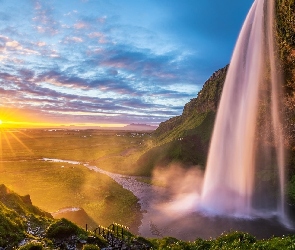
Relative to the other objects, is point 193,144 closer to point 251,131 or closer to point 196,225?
point 251,131

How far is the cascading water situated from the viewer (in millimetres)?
50750

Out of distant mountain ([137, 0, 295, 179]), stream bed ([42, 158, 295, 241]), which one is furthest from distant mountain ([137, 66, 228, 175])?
stream bed ([42, 158, 295, 241])

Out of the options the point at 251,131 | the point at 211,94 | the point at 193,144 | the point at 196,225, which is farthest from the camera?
the point at 211,94

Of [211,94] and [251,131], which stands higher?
[211,94]

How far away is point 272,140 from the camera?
6769cm

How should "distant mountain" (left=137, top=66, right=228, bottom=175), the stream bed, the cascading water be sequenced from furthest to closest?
"distant mountain" (left=137, top=66, right=228, bottom=175), the cascading water, the stream bed

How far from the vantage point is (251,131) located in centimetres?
6266

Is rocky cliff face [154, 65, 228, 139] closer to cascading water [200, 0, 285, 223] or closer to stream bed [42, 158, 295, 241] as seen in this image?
cascading water [200, 0, 285, 223]

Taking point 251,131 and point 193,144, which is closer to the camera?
point 251,131

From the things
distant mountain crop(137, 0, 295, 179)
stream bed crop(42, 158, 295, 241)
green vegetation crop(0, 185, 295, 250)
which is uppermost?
distant mountain crop(137, 0, 295, 179)

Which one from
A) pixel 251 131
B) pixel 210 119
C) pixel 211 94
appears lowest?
pixel 251 131

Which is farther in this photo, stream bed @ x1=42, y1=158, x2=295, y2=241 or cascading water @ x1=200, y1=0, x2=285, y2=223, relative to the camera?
cascading water @ x1=200, y1=0, x2=285, y2=223

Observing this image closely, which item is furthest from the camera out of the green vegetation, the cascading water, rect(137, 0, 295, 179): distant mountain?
the cascading water

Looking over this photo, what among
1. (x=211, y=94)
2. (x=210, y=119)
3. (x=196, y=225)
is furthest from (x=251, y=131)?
(x=211, y=94)
